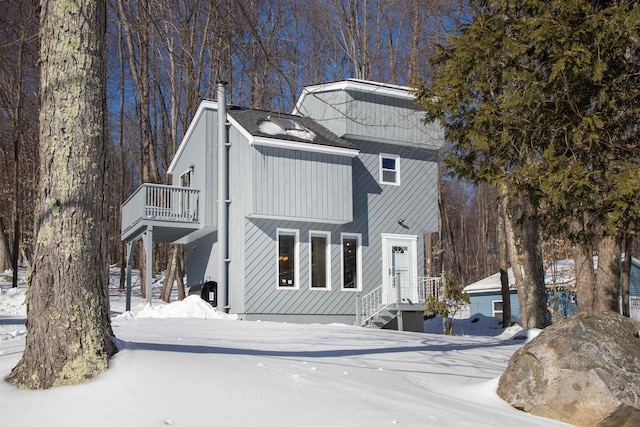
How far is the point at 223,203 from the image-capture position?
16562 mm

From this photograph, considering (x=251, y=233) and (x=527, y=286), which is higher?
(x=251, y=233)

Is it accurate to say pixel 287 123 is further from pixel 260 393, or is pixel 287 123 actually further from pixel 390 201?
pixel 260 393

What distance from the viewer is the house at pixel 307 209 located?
635 inches

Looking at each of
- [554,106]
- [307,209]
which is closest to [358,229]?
[307,209]

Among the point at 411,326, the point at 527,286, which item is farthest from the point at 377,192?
the point at 527,286

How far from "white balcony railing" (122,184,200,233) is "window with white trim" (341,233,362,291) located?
4.23 metres

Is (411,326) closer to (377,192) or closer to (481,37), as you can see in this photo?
(377,192)

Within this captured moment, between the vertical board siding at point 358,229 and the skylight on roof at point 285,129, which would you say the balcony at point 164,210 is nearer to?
the vertical board siding at point 358,229

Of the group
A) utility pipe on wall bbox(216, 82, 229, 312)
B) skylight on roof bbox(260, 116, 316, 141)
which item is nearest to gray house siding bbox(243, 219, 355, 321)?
utility pipe on wall bbox(216, 82, 229, 312)

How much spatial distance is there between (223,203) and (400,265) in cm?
555

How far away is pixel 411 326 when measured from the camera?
17203 mm

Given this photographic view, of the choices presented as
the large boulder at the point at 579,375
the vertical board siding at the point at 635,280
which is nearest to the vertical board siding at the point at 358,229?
the large boulder at the point at 579,375

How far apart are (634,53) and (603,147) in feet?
4.71

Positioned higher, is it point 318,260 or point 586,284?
point 318,260
